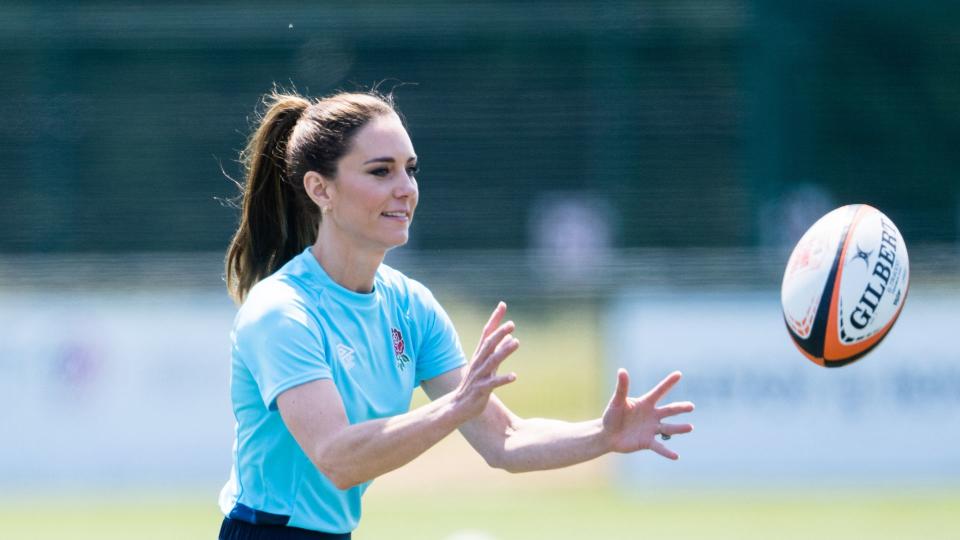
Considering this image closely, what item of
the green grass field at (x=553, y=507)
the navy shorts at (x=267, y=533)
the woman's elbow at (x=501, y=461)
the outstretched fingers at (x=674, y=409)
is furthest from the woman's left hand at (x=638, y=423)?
the green grass field at (x=553, y=507)

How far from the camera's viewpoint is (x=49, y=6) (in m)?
11.3

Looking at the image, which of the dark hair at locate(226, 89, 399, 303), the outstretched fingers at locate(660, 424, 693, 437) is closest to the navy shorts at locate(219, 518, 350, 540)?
the dark hair at locate(226, 89, 399, 303)

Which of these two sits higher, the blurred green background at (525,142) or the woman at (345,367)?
the blurred green background at (525,142)

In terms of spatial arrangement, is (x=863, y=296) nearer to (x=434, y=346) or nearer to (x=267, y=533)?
(x=434, y=346)

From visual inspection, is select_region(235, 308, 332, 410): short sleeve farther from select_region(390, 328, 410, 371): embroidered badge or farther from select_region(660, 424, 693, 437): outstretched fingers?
select_region(660, 424, 693, 437): outstretched fingers

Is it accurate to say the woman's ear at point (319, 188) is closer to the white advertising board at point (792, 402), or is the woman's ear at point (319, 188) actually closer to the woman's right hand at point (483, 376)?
the woman's right hand at point (483, 376)

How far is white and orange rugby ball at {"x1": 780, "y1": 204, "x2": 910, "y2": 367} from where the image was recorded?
16.0 feet

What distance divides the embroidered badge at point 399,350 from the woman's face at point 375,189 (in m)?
0.24

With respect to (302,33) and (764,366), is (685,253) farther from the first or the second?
(302,33)

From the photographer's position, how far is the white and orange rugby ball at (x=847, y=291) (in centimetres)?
489

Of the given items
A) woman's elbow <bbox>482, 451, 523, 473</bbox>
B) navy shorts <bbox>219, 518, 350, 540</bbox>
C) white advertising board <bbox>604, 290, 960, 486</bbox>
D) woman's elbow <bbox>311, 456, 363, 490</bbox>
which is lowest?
navy shorts <bbox>219, 518, 350, 540</bbox>

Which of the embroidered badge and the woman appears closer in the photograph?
the woman

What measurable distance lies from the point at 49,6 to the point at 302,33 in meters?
1.96

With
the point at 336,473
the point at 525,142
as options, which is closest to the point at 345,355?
the point at 336,473
